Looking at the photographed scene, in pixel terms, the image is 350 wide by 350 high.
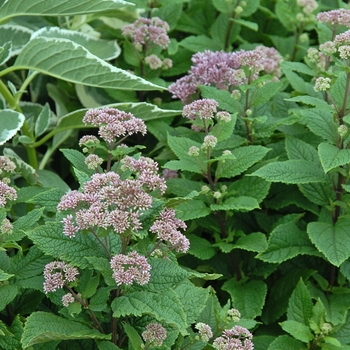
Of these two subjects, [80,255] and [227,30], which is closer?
[80,255]

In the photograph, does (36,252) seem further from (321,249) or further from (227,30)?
(227,30)

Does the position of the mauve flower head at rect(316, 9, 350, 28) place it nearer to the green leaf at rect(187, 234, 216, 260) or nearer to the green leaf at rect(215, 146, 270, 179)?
the green leaf at rect(215, 146, 270, 179)

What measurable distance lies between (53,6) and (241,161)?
76 centimetres

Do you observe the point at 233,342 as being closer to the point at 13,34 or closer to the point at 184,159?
the point at 184,159

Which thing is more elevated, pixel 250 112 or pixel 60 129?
pixel 250 112

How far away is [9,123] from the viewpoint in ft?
5.99

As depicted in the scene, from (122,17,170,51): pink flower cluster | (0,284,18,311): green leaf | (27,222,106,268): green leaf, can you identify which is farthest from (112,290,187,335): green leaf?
(122,17,170,51): pink flower cluster

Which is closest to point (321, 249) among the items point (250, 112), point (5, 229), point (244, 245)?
point (244, 245)

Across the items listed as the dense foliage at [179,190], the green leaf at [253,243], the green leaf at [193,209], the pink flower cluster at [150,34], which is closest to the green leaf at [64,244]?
the dense foliage at [179,190]

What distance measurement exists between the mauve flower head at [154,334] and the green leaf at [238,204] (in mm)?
478

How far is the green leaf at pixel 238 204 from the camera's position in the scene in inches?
61.9

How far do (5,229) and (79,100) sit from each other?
1146 mm

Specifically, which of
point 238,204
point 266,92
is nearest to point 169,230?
point 238,204

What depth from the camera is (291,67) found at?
1939mm
